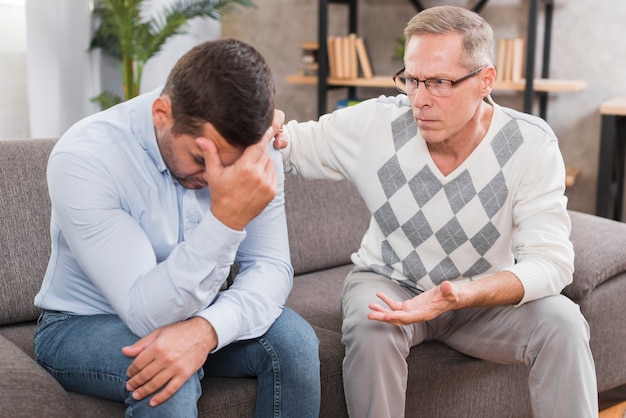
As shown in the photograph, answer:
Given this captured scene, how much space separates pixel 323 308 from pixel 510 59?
2.03 m

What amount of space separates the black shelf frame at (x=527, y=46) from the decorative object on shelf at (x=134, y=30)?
39cm

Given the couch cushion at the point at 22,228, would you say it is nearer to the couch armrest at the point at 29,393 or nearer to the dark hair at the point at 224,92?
the couch armrest at the point at 29,393

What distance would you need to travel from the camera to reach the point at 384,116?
1.96 meters

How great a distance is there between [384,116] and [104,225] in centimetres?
78

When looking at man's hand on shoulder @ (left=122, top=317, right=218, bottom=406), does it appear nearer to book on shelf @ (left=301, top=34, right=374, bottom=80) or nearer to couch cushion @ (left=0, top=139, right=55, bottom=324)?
couch cushion @ (left=0, top=139, right=55, bottom=324)

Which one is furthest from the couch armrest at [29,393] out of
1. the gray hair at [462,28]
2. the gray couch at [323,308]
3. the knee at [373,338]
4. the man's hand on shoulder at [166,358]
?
the gray hair at [462,28]

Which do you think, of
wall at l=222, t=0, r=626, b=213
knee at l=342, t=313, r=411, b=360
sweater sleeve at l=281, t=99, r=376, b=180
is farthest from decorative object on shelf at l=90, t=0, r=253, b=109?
knee at l=342, t=313, r=411, b=360

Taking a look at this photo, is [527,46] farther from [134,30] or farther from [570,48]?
[134,30]

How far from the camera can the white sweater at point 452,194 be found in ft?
5.90

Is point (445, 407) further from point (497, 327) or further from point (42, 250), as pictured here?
point (42, 250)

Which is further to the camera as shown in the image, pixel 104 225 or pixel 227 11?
pixel 227 11

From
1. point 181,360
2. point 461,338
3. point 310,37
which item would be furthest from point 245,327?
point 310,37

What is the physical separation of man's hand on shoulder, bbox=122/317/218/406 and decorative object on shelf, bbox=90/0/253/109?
A: 259 cm

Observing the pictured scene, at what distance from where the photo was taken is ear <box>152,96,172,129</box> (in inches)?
55.7
